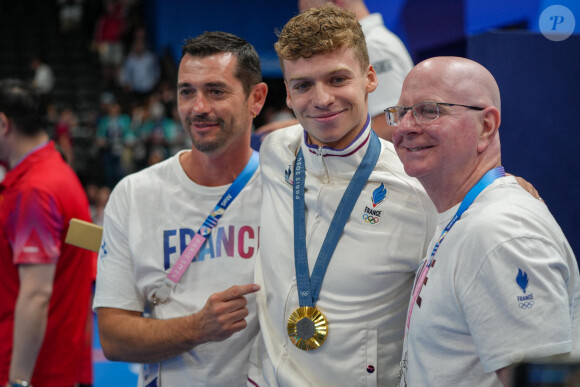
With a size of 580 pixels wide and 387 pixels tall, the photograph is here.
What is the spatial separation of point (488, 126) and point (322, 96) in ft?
1.97

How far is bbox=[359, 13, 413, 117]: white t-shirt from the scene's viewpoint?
391 cm

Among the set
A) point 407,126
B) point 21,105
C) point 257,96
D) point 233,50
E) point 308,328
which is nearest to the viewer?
point 407,126

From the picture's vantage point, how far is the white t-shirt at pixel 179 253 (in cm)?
277

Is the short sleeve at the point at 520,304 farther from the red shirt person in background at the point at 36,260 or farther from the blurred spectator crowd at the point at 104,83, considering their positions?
the blurred spectator crowd at the point at 104,83

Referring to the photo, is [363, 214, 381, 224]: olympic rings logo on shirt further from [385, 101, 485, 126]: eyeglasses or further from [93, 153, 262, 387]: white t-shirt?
[93, 153, 262, 387]: white t-shirt

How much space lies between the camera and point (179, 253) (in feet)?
9.30

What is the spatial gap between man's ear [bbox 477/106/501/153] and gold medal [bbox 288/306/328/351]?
81 centimetres

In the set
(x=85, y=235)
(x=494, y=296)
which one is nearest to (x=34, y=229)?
(x=85, y=235)

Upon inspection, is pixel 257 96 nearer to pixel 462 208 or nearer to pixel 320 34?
pixel 320 34

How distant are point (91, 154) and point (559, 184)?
39.6 ft

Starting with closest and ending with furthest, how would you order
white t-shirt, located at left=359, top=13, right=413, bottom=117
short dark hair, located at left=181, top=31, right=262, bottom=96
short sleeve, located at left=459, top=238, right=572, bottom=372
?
short sleeve, located at left=459, top=238, right=572, bottom=372, short dark hair, located at left=181, top=31, right=262, bottom=96, white t-shirt, located at left=359, top=13, right=413, bottom=117

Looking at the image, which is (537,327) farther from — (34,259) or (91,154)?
(91,154)

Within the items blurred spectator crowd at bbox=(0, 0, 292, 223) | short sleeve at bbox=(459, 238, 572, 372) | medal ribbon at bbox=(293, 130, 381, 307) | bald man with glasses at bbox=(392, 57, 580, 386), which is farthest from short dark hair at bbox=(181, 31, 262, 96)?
blurred spectator crowd at bbox=(0, 0, 292, 223)

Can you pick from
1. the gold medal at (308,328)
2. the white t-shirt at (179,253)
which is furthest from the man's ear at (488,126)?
the white t-shirt at (179,253)
